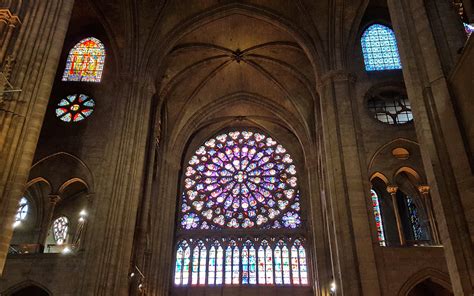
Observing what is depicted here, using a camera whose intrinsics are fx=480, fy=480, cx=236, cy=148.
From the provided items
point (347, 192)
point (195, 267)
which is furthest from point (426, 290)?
point (195, 267)

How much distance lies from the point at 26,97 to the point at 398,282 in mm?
11457

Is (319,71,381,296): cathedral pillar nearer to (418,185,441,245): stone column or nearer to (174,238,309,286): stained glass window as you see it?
(418,185,441,245): stone column

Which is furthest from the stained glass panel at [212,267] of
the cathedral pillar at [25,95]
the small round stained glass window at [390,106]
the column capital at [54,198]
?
the cathedral pillar at [25,95]

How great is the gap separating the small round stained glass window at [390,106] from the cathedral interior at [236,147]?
66mm

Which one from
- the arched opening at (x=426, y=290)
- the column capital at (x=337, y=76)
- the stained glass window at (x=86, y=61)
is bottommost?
the arched opening at (x=426, y=290)

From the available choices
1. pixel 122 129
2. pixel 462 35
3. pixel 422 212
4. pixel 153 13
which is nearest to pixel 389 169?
pixel 422 212

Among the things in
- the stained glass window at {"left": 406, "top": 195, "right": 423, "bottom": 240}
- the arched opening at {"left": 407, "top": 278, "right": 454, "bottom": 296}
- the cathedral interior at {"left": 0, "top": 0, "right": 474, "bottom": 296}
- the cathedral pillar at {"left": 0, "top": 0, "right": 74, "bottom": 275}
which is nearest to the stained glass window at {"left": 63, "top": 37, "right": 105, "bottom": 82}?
the cathedral interior at {"left": 0, "top": 0, "right": 474, "bottom": 296}

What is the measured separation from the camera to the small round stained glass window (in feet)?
60.4

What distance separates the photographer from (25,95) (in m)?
9.45

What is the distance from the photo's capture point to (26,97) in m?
9.45

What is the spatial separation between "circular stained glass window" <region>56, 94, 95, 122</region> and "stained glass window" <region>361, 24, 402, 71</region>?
11110mm

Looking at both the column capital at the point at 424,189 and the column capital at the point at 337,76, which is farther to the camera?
the column capital at the point at 337,76

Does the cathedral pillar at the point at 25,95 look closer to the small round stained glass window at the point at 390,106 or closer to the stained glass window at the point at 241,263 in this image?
the small round stained glass window at the point at 390,106

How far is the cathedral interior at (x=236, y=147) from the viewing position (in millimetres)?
9266
